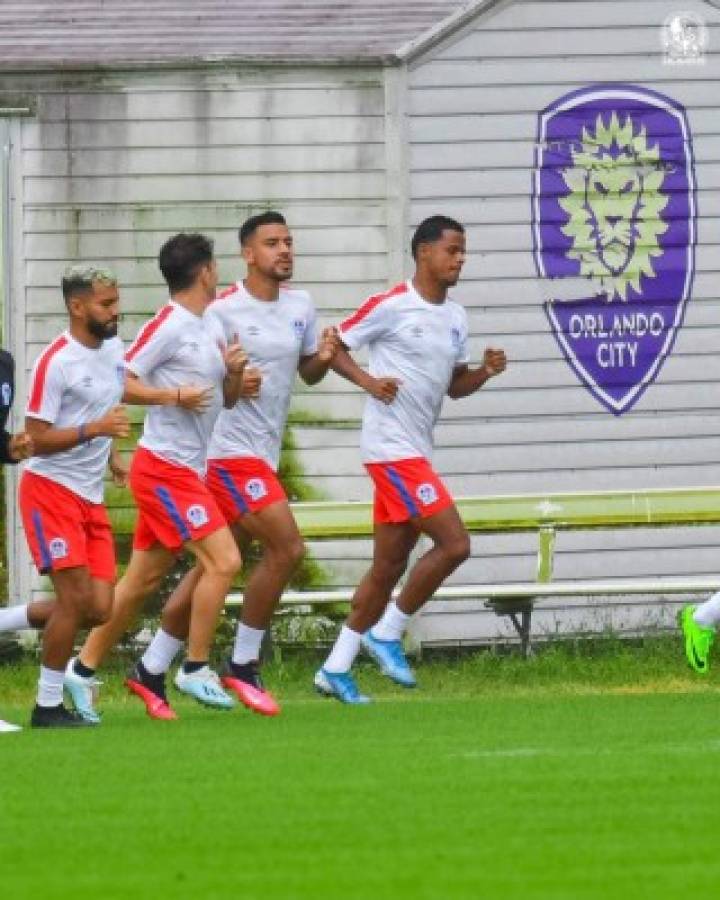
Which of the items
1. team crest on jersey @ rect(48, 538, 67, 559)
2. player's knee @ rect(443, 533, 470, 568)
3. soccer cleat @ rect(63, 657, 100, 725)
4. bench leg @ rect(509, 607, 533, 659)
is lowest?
bench leg @ rect(509, 607, 533, 659)

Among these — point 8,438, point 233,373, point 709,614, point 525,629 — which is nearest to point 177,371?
point 233,373

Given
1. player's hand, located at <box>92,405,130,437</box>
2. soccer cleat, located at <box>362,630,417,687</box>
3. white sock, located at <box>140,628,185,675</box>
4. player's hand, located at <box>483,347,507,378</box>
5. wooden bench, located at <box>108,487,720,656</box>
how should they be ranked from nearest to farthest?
player's hand, located at <box>92,405,130,437</box>, white sock, located at <box>140,628,185,675</box>, player's hand, located at <box>483,347,507,378</box>, soccer cleat, located at <box>362,630,417,687</box>, wooden bench, located at <box>108,487,720,656</box>

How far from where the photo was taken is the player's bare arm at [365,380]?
15.3 m

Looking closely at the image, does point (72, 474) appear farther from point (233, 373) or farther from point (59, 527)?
point (233, 373)

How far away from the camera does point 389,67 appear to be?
19.3 metres

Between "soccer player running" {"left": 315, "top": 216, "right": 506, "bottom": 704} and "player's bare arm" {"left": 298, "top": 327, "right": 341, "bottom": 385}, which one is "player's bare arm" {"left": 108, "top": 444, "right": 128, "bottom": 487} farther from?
"soccer player running" {"left": 315, "top": 216, "right": 506, "bottom": 704}

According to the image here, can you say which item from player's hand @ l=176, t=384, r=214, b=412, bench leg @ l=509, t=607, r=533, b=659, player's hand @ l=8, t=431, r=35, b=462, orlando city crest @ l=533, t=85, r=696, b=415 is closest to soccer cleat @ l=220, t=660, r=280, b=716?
player's hand @ l=176, t=384, r=214, b=412

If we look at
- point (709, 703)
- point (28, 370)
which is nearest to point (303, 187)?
point (28, 370)

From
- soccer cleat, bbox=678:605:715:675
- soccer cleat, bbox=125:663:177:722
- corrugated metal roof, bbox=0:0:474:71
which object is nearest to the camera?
soccer cleat, bbox=125:663:177:722

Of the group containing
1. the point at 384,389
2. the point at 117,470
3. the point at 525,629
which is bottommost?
the point at 525,629

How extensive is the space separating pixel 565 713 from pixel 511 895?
603 cm

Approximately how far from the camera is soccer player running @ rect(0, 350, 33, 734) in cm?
1341

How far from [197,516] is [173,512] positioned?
113 millimetres

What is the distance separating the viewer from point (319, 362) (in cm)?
1510
